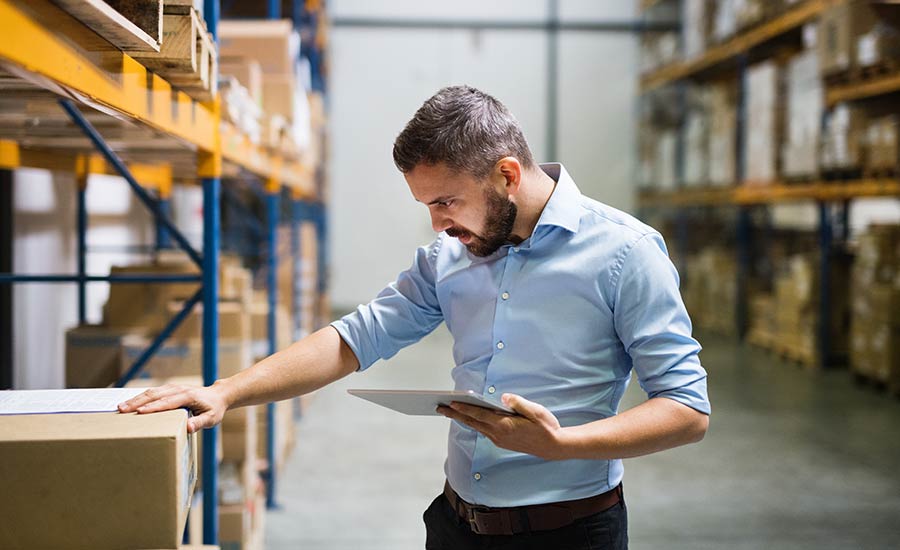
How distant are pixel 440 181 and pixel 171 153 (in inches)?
83.5

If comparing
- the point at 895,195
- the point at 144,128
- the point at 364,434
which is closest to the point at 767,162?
the point at 895,195

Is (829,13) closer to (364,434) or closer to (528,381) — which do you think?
(364,434)

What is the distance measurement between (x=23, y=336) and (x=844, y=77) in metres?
7.43

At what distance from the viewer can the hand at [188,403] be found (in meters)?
1.91

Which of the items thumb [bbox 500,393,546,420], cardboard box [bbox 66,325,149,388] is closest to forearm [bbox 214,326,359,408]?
thumb [bbox 500,393,546,420]

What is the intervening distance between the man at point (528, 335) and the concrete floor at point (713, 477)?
2.72m

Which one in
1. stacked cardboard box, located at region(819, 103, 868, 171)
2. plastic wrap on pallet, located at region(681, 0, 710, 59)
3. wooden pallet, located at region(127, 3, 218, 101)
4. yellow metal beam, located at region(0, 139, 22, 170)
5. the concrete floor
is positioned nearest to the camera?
wooden pallet, located at region(127, 3, 218, 101)

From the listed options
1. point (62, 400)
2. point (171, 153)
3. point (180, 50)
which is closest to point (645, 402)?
point (62, 400)

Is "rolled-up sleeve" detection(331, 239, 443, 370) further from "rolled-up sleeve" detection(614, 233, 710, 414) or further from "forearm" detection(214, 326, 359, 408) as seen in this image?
"rolled-up sleeve" detection(614, 233, 710, 414)

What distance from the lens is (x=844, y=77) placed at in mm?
8594

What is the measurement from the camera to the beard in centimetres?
207

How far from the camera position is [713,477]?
5.90 meters

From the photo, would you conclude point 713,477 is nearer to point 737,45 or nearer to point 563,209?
point 563,209

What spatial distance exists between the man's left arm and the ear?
0.30 m
